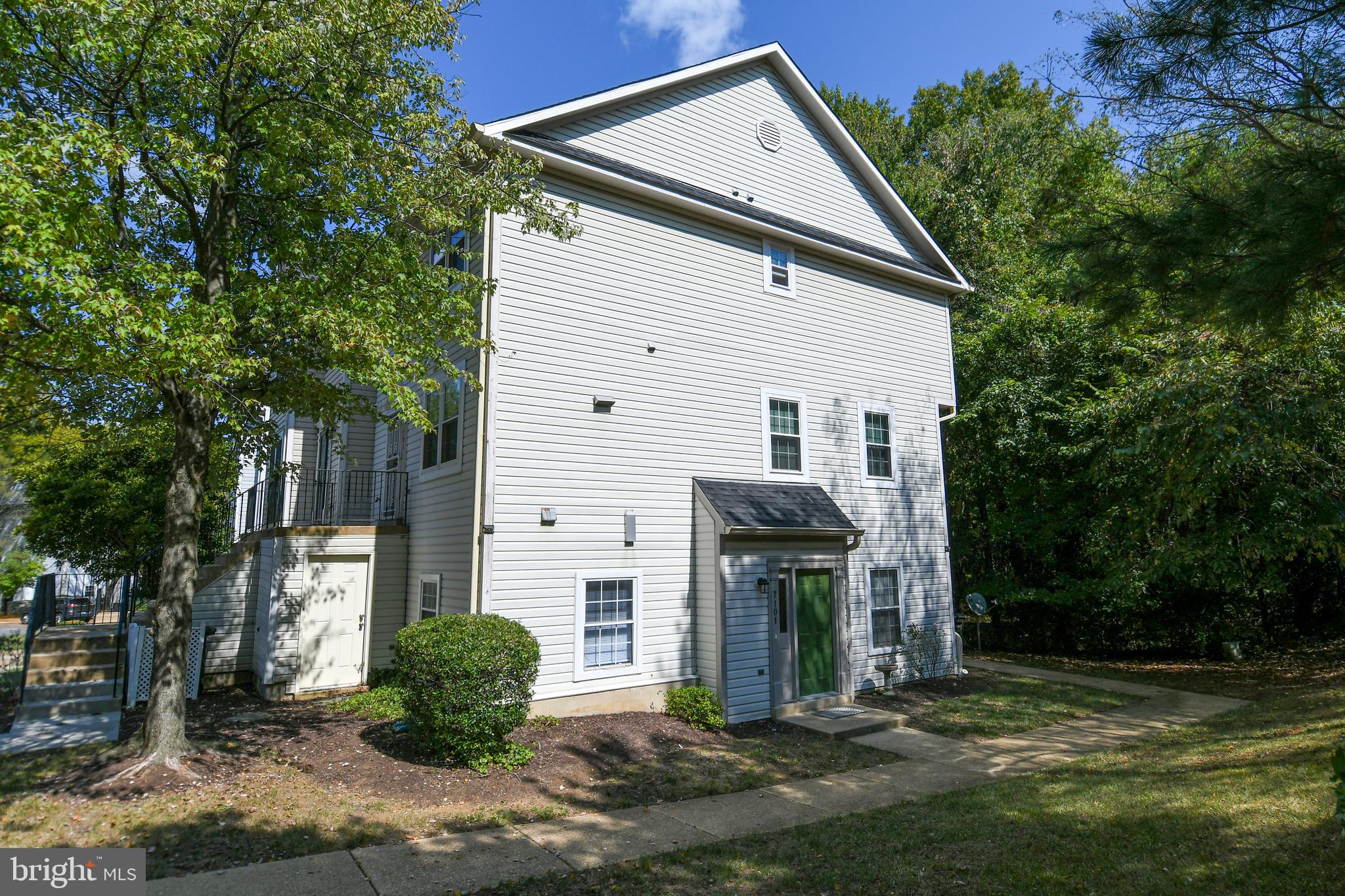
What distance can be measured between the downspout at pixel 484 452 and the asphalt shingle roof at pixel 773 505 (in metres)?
3.41

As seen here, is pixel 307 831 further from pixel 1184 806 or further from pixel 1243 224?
pixel 1243 224

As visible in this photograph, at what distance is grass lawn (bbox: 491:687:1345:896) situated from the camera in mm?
5160

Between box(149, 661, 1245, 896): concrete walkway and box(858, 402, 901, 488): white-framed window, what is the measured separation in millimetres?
4928

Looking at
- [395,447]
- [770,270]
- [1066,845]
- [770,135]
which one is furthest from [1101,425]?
[395,447]

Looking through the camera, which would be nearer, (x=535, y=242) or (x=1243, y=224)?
(x=1243, y=224)

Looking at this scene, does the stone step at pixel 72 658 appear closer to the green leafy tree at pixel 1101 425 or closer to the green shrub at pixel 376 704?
the green shrub at pixel 376 704

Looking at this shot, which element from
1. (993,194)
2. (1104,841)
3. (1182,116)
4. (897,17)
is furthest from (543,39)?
(993,194)

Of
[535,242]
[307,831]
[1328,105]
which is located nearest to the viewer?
[1328,105]

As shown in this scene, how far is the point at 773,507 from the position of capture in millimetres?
11539

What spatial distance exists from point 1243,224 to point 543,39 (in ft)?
31.3

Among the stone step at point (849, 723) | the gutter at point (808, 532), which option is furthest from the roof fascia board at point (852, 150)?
the stone step at point (849, 723)

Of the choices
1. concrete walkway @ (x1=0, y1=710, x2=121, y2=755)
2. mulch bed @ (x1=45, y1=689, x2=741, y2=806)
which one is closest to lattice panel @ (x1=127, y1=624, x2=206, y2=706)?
mulch bed @ (x1=45, y1=689, x2=741, y2=806)

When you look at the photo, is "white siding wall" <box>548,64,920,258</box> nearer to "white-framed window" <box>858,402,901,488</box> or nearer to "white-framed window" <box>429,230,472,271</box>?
"white-framed window" <box>429,230,472,271</box>

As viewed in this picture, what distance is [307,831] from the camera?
20.0ft
